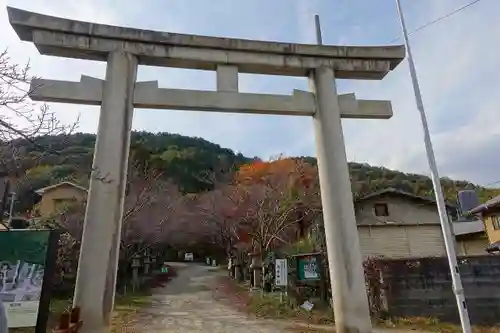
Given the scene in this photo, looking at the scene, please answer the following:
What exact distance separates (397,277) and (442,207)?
503cm

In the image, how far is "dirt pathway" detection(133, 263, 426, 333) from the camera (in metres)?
11.5

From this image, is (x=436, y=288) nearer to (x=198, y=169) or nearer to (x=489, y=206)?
(x=489, y=206)

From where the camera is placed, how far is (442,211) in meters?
7.94

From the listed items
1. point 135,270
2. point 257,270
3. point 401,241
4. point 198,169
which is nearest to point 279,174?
point 257,270

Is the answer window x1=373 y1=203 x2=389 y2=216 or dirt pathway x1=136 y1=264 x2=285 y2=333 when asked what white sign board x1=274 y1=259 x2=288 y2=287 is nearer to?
dirt pathway x1=136 y1=264 x2=285 y2=333

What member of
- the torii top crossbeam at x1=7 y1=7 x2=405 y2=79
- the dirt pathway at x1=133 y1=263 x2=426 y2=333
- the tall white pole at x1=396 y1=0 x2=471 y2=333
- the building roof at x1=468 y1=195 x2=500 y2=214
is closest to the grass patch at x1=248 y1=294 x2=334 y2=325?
the dirt pathway at x1=133 y1=263 x2=426 y2=333

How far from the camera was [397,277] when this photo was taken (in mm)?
12109

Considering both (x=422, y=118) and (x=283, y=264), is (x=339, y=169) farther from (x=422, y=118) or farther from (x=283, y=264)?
(x=283, y=264)

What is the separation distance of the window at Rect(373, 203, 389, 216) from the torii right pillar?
15825mm

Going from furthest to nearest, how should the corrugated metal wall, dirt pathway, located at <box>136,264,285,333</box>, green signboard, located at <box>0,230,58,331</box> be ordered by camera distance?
the corrugated metal wall < dirt pathway, located at <box>136,264,285,333</box> < green signboard, located at <box>0,230,58,331</box>

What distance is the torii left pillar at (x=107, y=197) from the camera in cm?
538

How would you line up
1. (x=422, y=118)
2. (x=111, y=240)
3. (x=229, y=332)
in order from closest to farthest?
(x=111, y=240) → (x=422, y=118) → (x=229, y=332)

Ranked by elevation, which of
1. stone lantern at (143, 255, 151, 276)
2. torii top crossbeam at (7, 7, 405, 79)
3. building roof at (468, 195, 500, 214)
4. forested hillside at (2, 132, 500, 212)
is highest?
forested hillside at (2, 132, 500, 212)

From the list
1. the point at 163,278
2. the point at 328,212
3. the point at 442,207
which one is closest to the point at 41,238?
the point at 328,212
